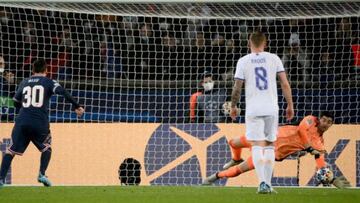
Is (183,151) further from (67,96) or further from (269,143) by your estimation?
(269,143)

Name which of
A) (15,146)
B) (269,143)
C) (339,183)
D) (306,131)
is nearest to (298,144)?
(306,131)

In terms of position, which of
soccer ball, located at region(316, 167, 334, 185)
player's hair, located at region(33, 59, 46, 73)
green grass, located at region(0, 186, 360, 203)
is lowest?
green grass, located at region(0, 186, 360, 203)

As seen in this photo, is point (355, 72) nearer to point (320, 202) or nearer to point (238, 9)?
point (238, 9)

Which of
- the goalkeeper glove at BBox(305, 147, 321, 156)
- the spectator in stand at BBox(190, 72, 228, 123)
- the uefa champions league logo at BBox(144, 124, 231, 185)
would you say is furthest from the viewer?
the spectator in stand at BBox(190, 72, 228, 123)

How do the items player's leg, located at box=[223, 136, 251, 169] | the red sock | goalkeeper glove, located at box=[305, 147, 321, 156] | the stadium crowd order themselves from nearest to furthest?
1. the red sock
2. player's leg, located at box=[223, 136, 251, 169]
3. goalkeeper glove, located at box=[305, 147, 321, 156]
4. the stadium crowd

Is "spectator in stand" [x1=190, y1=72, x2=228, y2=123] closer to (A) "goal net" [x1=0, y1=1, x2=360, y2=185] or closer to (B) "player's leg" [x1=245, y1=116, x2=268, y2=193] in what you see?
(A) "goal net" [x1=0, y1=1, x2=360, y2=185]

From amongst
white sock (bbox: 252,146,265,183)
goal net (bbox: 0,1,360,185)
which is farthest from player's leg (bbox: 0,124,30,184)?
white sock (bbox: 252,146,265,183)

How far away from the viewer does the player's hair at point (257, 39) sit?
11.9m

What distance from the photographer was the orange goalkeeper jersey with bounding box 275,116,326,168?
15055 mm

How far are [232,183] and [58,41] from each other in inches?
178

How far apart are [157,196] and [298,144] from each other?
4172mm

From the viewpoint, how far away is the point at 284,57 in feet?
61.5

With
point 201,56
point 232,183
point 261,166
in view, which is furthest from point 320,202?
point 201,56

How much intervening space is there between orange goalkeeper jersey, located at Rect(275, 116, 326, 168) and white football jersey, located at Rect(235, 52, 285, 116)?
10.5ft
